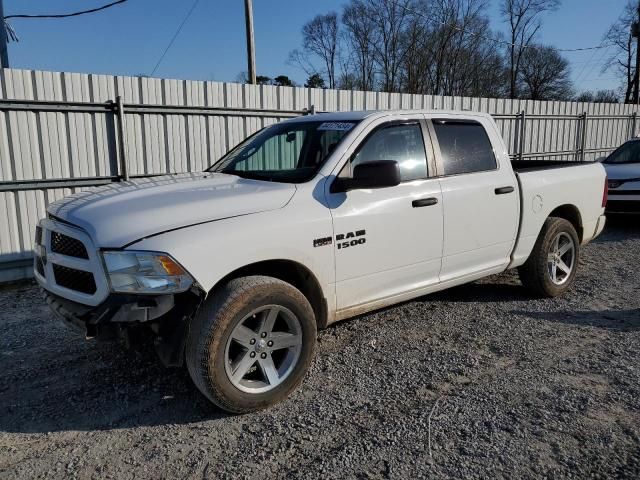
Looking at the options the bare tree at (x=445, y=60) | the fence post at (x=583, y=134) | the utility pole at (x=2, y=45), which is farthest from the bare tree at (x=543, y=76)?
the utility pole at (x=2, y=45)

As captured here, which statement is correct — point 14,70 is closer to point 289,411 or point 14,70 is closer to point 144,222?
point 144,222

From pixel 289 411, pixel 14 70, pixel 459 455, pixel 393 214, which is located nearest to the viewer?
pixel 459 455

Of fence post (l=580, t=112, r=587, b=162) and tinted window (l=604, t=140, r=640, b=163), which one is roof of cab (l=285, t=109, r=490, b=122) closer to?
tinted window (l=604, t=140, r=640, b=163)

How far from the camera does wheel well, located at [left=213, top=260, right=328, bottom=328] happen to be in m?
3.36

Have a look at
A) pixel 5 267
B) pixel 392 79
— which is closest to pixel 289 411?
pixel 5 267

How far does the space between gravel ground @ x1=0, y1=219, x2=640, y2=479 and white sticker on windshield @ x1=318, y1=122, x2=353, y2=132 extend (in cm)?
176

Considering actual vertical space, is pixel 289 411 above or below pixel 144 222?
below

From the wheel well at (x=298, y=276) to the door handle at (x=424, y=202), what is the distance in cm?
107

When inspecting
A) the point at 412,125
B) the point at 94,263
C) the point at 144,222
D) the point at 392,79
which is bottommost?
the point at 94,263

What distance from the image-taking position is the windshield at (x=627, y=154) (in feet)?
33.8

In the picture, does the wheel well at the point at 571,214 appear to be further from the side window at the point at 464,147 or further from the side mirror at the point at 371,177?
the side mirror at the point at 371,177

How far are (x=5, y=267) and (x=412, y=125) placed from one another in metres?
5.47

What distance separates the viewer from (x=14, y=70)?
634 centimetres

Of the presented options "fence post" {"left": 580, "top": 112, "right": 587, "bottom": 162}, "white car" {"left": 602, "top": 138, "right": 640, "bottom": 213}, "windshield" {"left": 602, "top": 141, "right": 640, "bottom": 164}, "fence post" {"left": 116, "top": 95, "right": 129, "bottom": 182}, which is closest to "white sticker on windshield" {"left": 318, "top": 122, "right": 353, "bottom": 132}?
"fence post" {"left": 116, "top": 95, "right": 129, "bottom": 182}
